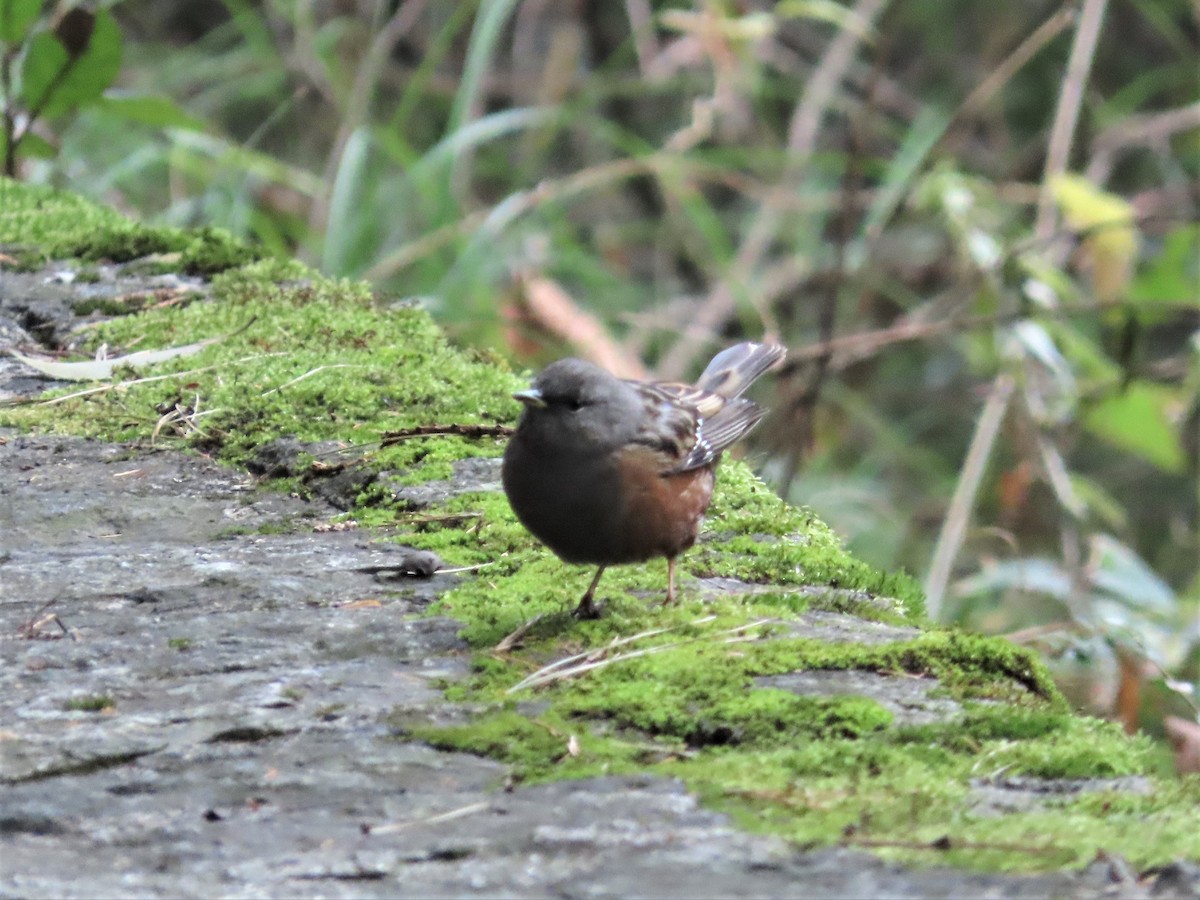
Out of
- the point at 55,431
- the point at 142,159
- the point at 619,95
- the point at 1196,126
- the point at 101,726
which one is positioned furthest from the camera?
the point at 619,95

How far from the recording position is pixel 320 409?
4.04m

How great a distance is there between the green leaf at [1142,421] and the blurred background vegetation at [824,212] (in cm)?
2

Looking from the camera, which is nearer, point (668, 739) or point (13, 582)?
point (668, 739)

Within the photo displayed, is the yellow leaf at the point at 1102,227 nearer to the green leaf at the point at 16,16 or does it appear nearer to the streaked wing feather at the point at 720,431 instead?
the streaked wing feather at the point at 720,431

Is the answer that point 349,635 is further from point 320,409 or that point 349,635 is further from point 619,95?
point 619,95

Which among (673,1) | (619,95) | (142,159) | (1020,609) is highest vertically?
(673,1)

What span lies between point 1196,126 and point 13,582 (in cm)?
807

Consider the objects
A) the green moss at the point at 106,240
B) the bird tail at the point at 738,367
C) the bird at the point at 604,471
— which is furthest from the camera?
the green moss at the point at 106,240

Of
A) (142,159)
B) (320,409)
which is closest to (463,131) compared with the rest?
(142,159)

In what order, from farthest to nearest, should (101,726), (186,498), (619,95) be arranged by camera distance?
(619,95) → (186,498) → (101,726)

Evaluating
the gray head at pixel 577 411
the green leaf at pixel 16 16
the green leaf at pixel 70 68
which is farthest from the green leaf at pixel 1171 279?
the green leaf at pixel 16 16

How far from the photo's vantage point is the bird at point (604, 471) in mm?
3162

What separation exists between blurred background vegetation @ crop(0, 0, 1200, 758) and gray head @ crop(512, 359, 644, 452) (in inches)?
69.8

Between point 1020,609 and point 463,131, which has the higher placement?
point 463,131
